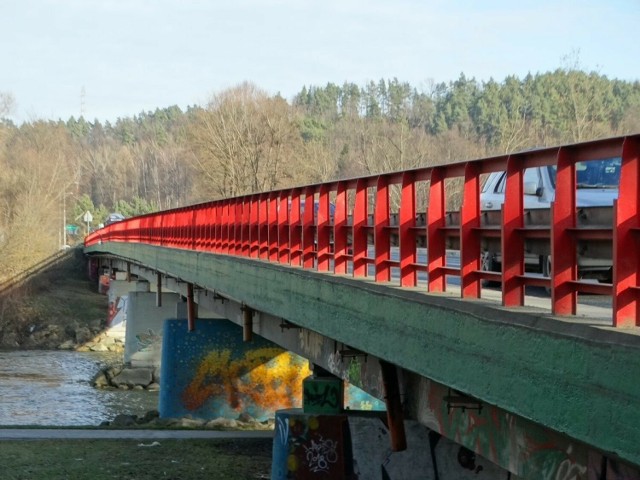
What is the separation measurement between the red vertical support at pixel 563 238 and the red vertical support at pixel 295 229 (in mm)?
9164

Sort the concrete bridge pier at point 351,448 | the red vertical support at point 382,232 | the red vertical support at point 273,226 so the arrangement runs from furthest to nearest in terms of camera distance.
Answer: the red vertical support at point 273,226 < the concrete bridge pier at point 351,448 < the red vertical support at point 382,232

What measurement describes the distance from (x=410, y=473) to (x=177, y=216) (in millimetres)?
19180

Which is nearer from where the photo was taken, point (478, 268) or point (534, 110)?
point (478, 268)

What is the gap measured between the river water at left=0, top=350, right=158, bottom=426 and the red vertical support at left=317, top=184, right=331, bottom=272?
1953cm

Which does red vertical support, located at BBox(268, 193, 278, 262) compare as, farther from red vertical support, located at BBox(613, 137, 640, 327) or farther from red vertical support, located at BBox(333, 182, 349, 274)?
→ red vertical support, located at BBox(613, 137, 640, 327)

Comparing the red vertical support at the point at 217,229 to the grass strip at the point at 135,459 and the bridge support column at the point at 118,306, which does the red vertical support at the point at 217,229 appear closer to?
the grass strip at the point at 135,459

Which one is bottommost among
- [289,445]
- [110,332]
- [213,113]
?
[110,332]

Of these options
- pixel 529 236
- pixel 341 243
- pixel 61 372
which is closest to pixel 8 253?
pixel 61 372

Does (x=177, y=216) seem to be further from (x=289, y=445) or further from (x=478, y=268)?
(x=478, y=268)

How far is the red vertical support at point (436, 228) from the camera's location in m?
10.3

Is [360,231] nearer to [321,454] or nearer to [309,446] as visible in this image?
[321,454]

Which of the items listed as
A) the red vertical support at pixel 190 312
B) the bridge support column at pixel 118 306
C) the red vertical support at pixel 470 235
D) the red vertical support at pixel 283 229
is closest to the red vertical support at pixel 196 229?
the red vertical support at pixel 190 312

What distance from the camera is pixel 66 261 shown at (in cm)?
8738

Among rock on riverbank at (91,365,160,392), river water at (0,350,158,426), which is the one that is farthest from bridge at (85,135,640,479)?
rock on riverbank at (91,365,160,392)
